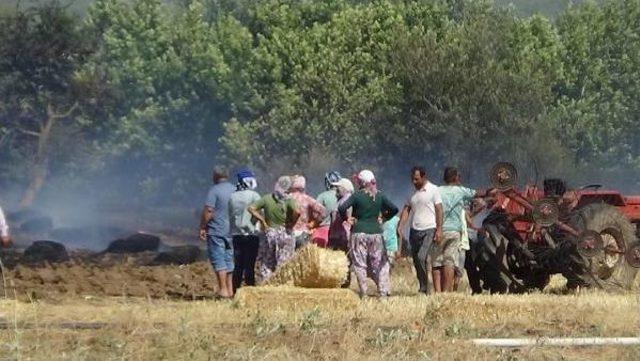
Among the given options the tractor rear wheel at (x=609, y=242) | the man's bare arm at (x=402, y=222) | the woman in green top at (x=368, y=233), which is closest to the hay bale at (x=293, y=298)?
the woman in green top at (x=368, y=233)

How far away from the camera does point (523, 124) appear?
54.3 m

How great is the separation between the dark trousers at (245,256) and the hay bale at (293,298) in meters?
3.17

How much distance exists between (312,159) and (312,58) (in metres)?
5.68

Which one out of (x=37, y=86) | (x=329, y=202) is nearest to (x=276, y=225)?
(x=329, y=202)

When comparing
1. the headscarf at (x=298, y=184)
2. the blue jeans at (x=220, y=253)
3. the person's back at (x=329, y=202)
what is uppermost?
the headscarf at (x=298, y=184)

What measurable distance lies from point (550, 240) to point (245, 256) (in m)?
4.01

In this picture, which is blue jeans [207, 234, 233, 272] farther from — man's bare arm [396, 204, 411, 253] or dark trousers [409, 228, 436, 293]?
dark trousers [409, 228, 436, 293]

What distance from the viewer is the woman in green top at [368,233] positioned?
20.9 metres

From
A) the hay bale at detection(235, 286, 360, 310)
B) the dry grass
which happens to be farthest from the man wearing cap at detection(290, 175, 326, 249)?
the hay bale at detection(235, 286, 360, 310)

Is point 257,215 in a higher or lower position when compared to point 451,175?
lower

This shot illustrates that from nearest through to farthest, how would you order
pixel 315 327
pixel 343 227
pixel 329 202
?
pixel 315 327 → pixel 343 227 → pixel 329 202

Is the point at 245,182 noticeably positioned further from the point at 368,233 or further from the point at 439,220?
the point at 439,220

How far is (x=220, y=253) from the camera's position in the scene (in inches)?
868

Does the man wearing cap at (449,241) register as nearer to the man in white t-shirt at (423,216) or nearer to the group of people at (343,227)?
the group of people at (343,227)
